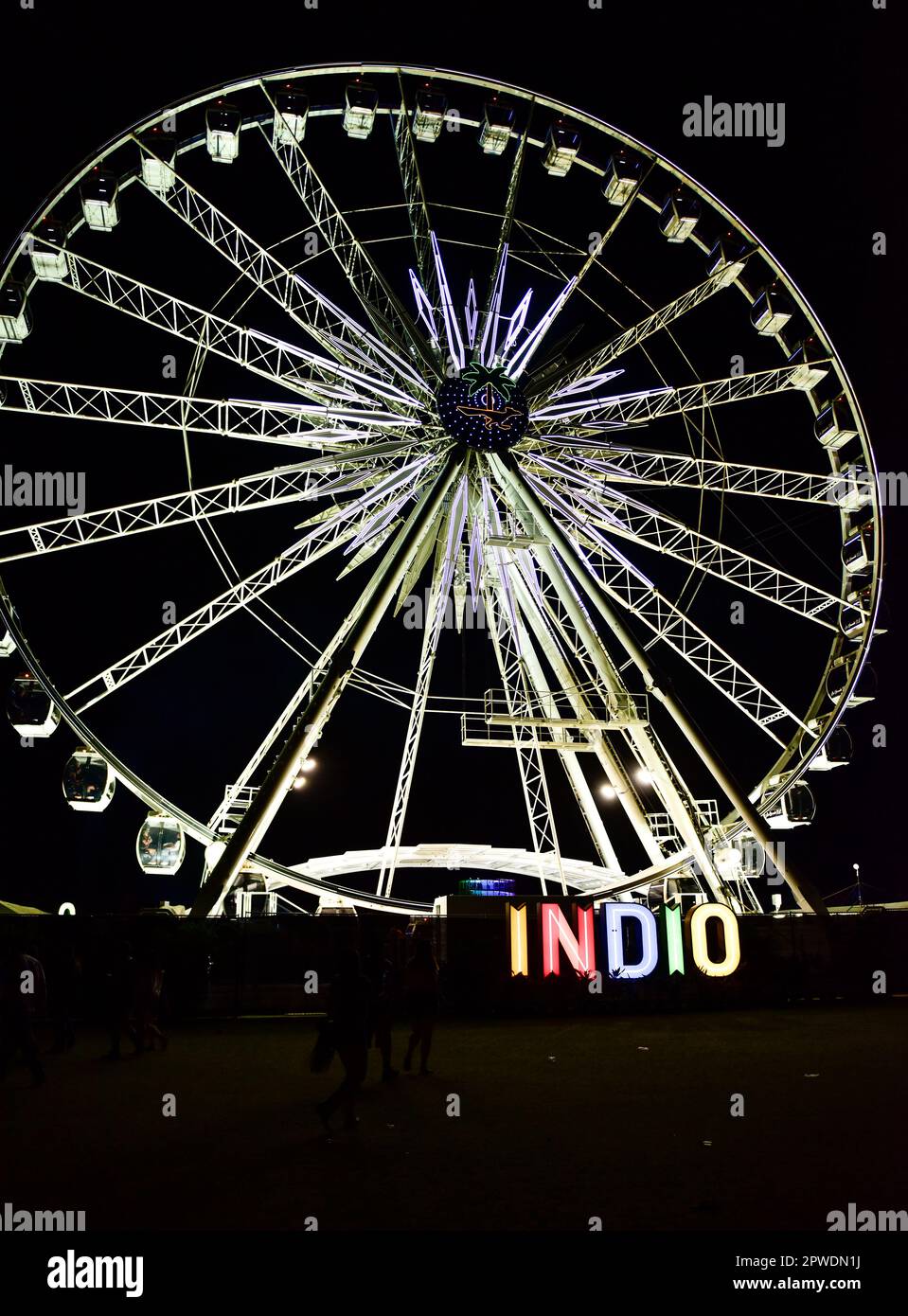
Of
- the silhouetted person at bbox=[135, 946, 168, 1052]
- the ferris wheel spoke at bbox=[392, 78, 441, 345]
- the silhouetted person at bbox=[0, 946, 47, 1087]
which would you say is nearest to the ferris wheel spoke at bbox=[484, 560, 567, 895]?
the ferris wheel spoke at bbox=[392, 78, 441, 345]

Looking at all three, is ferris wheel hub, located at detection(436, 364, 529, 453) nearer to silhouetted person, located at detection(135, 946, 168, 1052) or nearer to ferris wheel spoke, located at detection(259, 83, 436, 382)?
ferris wheel spoke, located at detection(259, 83, 436, 382)

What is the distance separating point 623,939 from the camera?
1733 centimetres

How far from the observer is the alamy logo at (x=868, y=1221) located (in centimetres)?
572

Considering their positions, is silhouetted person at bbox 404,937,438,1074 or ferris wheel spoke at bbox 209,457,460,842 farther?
ferris wheel spoke at bbox 209,457,460,842

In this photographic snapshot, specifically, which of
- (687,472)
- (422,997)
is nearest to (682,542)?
(687,472)

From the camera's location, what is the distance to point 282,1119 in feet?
27.9

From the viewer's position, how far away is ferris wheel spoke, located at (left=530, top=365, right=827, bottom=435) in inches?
786
